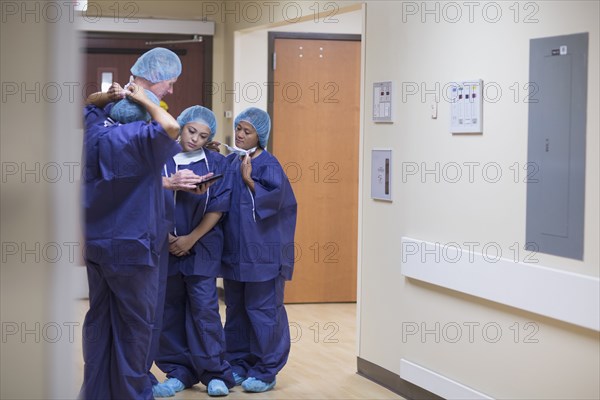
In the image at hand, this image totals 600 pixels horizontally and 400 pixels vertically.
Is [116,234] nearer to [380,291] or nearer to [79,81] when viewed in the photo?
[380,291]

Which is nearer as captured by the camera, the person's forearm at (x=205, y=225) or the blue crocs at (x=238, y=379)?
the person's forearm at (x=205, y=225)

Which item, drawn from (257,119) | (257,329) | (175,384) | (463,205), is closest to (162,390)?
(175,384)

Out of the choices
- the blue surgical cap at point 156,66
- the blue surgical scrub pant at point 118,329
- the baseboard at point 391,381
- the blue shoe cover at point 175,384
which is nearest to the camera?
the blue surgical scrub pant at point 118,329

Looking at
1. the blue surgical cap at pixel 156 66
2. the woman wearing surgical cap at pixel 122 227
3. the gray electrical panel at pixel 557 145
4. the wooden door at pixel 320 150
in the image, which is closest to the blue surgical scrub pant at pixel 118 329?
the woman wearing surgical cap at pixel 122 227

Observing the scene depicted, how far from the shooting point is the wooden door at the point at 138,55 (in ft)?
21.2

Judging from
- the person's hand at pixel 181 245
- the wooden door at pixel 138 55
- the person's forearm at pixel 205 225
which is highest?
the wooden door at pixel 138 55

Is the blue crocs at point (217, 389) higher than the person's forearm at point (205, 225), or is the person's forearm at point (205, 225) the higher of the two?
the person's forearm at point (205, 225)

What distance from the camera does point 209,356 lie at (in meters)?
4.04

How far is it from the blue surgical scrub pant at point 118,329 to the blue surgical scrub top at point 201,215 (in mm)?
733

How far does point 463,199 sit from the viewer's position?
364 cm

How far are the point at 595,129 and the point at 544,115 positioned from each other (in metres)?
0.29

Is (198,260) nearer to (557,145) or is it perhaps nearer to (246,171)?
(246,171)

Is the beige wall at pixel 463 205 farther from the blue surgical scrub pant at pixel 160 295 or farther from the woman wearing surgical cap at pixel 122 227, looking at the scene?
the woman wearing surgical cap at pixel 122 227

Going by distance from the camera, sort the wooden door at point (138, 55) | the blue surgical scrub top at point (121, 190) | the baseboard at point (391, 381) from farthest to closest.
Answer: the wooden door at point (138, 55)
the baseboard at point (391, 381)
the blue surgical scrub top at point (121, 190)
